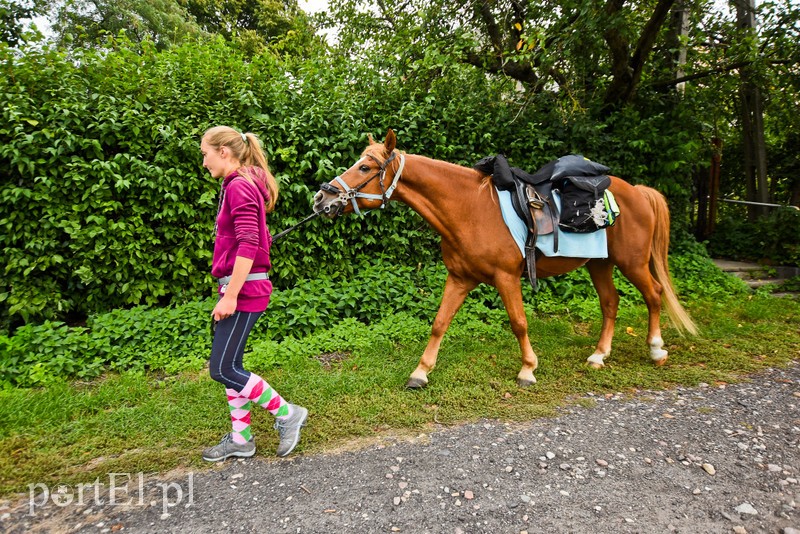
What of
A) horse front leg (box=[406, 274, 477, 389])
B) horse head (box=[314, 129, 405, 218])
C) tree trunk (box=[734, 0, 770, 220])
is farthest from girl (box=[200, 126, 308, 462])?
tree trunk (box=[734, 0, 770, 220])

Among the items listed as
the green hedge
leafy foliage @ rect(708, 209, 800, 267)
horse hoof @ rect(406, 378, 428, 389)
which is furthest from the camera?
leafy foliage @ rect(708, 209, 800, 267)

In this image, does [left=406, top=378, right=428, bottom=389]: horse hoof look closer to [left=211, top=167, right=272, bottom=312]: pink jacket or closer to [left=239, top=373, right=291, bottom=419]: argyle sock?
[left=239, top=373, right=291, bottom=419]: argyle sock

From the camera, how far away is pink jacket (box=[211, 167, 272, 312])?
2285 millimetres

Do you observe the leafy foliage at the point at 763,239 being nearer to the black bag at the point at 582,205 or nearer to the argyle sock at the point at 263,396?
the black bag at the point at 582,205

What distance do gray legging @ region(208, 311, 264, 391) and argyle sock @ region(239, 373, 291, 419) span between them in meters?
0.11

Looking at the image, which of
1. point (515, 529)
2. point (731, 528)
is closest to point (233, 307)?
point (515, 529)

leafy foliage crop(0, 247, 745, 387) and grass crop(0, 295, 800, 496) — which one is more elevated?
leafy foliage crop(0, 247, 745, 387)

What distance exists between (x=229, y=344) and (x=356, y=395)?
1.29 meters

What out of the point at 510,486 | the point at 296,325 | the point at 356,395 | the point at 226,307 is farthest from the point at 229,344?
the point at 296,325

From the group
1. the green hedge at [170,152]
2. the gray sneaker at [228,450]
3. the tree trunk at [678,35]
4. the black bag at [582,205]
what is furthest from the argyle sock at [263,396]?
the tree trunk at [678,35]

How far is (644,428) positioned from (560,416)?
0.54 m

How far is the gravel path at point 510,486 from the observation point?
2.01 meters

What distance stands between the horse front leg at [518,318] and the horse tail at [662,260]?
5.88 ft

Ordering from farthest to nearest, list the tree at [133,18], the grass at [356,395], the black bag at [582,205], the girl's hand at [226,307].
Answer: the tree at [133,18] → the black bag at [582,205] → the grass at [356,395] → the girl's hand at [226,307]
